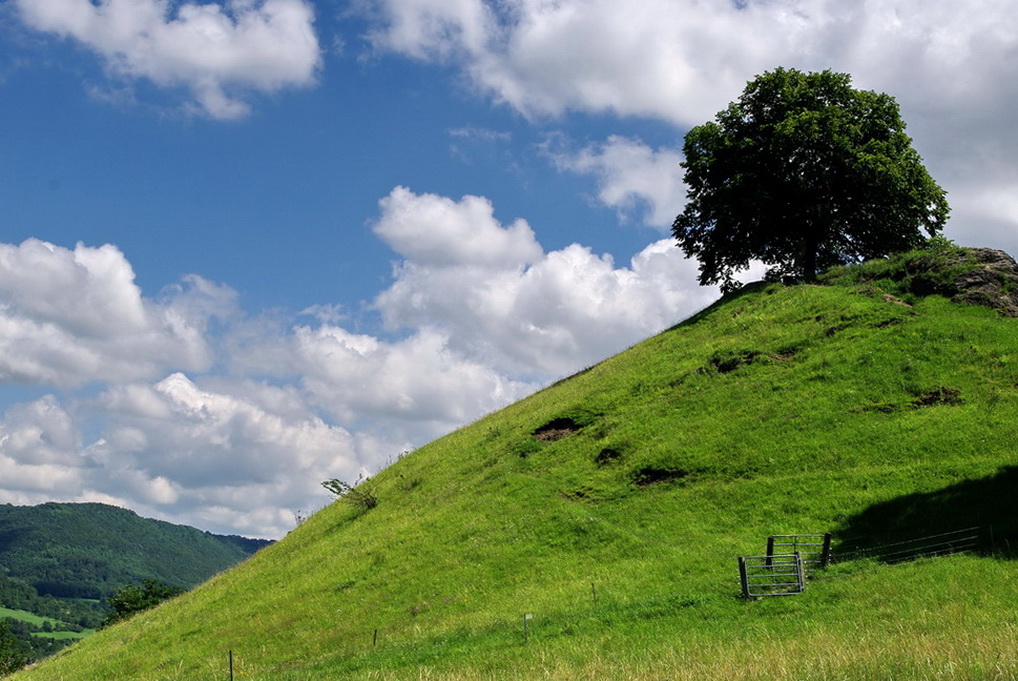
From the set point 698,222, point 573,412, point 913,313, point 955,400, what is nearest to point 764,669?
point 955,400

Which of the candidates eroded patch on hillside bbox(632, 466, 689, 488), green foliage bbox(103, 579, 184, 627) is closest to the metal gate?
eroded patch on hillside bbox(632, 466, 689, 488)

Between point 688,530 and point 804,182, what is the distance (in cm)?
4266

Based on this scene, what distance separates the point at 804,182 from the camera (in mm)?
68875

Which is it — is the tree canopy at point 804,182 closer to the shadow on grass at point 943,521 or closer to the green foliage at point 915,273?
the green foliage at point 915,273

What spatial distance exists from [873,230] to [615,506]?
44.4 metres

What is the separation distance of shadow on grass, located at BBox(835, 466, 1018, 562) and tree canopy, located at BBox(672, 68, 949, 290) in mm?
38148

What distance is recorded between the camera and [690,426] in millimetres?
48344

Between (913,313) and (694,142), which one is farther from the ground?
(694,142)

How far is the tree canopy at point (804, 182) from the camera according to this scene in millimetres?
67375

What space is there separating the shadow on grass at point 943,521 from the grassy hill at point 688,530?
12cm

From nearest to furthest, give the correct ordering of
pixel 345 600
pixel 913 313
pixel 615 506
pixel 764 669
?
pixel 764 669, pixel 345 600, pixel 615 506, pixel 913 313

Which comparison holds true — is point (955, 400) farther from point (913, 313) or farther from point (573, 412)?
point (573, 412)

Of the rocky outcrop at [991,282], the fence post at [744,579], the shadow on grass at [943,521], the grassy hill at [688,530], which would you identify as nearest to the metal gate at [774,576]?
the fence post at [744,579]

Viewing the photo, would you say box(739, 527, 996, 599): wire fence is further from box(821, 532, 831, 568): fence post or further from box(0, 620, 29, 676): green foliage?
box(0, 620, 29, 676): green foliage
